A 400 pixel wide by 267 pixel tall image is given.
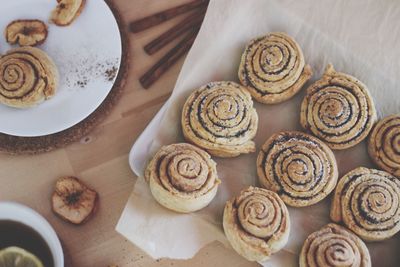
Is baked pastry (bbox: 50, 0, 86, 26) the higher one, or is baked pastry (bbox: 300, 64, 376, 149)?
baked pastry (bbox: 50, 0, 86, 26)

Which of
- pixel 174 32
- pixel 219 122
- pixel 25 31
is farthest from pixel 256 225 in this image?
pixel 25 31

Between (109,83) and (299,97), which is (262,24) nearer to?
(299,97)

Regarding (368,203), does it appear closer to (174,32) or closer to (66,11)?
(174,32)

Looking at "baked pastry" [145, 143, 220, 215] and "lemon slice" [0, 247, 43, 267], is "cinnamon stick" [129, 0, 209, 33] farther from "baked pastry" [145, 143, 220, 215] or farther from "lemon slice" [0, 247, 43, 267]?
"lemon slice" [0, 247, 43, 267]

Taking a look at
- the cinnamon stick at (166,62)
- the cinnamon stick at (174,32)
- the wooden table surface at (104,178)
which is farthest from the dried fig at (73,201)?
the cinnamon stick at (174,32)

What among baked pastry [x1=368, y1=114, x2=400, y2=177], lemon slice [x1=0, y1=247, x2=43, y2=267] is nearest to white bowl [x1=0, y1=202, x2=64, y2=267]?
lemon slice [x1=0, y1=247, x2=43, y2=267]

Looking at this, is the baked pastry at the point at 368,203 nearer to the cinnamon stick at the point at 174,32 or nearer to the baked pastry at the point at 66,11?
the cinnamon stick at the point at 174,32
